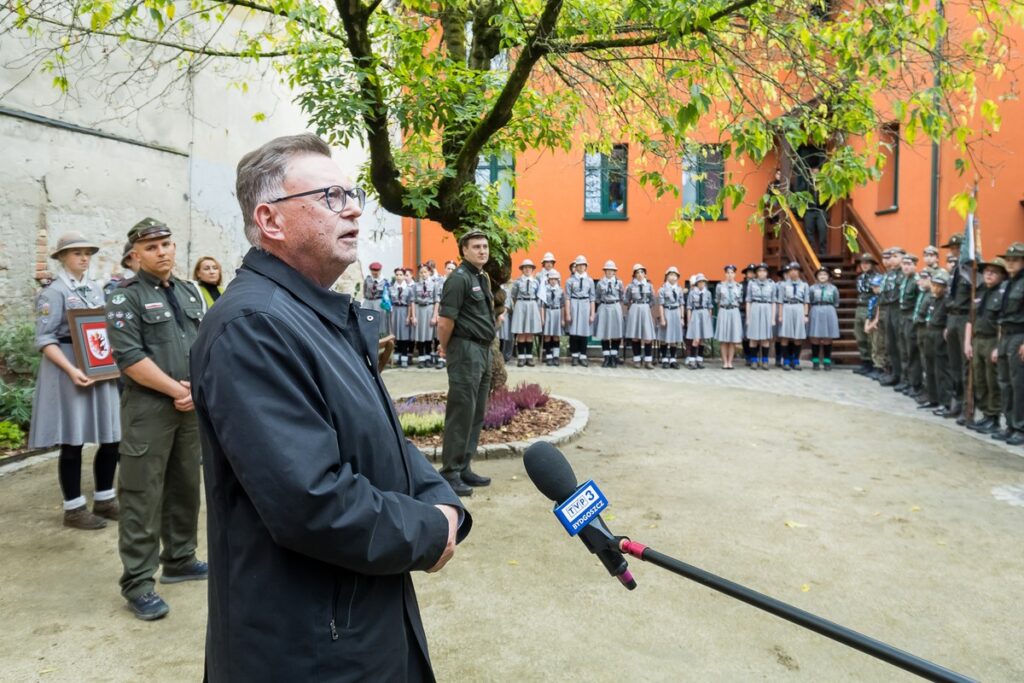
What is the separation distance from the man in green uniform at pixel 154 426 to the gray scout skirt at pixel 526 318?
1191 centimetres

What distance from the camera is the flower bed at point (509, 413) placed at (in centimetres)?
774

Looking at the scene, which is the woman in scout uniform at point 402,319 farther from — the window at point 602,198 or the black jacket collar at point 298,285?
the black jacket collar at point 298,285

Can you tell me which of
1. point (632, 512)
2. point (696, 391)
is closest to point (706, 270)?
point (696, 391)

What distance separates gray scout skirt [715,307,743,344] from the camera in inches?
626

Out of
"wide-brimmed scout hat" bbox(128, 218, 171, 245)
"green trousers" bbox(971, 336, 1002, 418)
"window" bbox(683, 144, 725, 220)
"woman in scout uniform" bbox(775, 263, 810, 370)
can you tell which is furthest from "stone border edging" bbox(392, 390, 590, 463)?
"woman in scout uniform" bbox(775, 263, 810, 370)

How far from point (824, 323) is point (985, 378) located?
593 centimetres

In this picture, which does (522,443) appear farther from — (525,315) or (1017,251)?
(525,315)

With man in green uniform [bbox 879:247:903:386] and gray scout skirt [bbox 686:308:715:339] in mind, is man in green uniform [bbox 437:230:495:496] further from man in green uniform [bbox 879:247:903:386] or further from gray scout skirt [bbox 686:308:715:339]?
gray scout skirt [bbox 686:308:715:339]

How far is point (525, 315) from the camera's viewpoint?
1609cm

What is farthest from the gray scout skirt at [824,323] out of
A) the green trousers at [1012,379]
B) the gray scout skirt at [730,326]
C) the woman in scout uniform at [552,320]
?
the green trousers at [1012,379]

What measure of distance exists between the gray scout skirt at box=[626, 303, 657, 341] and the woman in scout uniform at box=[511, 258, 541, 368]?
81.9 inches

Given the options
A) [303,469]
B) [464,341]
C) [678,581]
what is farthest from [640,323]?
[303,469]

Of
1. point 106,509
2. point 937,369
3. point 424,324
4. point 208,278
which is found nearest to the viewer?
point 106,509

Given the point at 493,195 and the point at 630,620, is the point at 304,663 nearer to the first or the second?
the point at 630,620
